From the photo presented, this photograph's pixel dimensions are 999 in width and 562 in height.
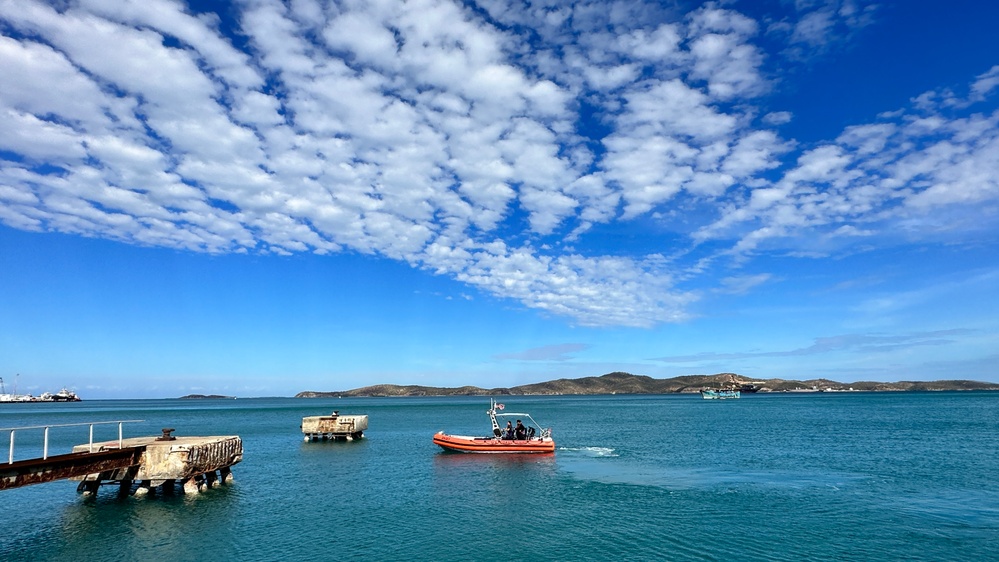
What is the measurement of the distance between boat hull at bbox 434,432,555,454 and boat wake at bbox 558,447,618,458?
10.5 feet

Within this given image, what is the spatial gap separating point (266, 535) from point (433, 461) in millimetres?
22994

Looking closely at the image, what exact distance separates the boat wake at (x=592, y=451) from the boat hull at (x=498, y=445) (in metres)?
3.19

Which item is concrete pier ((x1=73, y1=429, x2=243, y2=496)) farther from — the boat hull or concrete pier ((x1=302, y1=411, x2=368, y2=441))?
concrete pier ((x1=302, y1=411, x2=368, y2=441))

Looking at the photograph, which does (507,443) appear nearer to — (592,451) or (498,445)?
(498,445)

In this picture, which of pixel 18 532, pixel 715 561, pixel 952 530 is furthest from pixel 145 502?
pixel 952 530

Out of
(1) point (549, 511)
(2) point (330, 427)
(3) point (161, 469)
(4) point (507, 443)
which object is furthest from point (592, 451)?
(3) point (161, 469)

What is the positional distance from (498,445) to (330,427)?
76.4 feet

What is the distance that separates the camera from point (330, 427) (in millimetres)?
62750

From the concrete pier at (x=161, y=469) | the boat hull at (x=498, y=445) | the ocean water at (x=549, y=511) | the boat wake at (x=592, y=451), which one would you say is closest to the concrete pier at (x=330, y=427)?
the ocean water at (x=549, y=511)

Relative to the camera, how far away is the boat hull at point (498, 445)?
4825 cm

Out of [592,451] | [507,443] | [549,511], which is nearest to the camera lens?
[549,511]

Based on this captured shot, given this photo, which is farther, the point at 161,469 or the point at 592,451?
the point at 592,451

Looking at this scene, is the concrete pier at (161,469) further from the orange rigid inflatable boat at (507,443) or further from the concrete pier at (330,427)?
the concrete pier at (330,427)

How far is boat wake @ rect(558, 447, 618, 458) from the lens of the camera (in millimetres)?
48300
